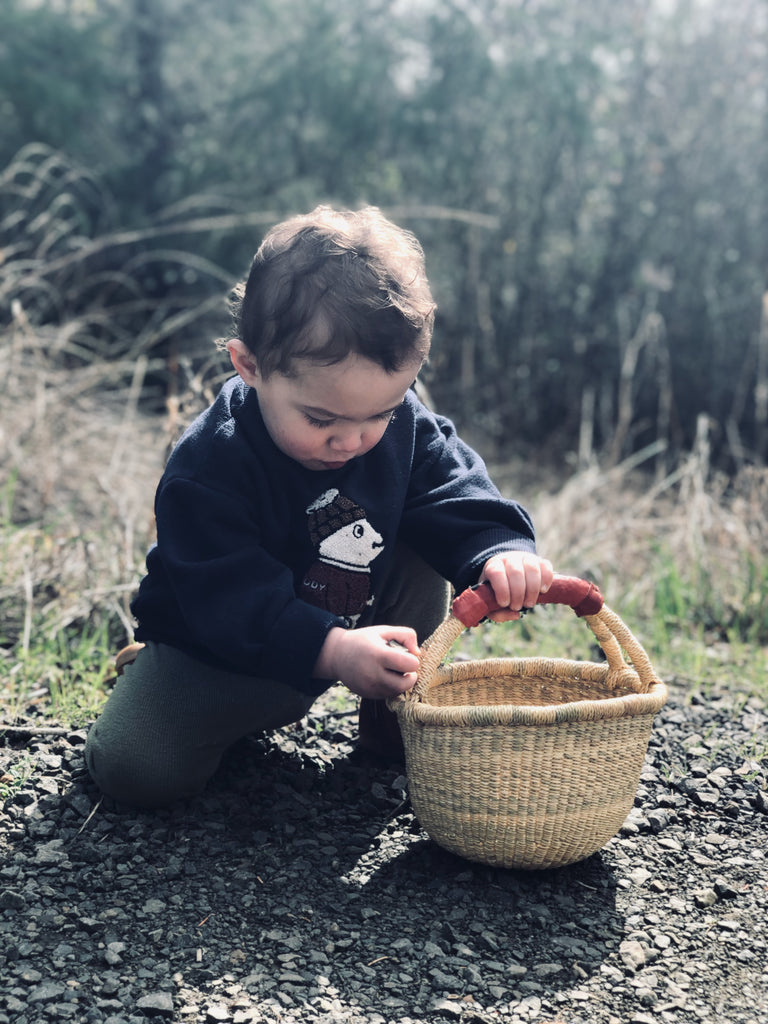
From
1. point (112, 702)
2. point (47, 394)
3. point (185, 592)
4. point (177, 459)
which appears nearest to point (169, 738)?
point (112, 702)

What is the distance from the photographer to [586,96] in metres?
5.18

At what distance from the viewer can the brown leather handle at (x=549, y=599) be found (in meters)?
1.83

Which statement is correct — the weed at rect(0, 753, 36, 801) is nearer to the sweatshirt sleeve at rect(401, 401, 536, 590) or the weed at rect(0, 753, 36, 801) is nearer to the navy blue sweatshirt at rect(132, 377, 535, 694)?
the navy blue sweatshirt at rect(132, 377, 535, 694)

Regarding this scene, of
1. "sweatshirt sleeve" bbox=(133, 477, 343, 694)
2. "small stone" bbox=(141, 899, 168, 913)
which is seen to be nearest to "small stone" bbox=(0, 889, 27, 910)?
"small stone" bbox=(141, 899, 168, 913)

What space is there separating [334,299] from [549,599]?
0.65 m

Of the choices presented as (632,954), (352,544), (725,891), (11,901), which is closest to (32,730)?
(11,901)

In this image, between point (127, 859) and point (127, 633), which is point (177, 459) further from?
point (127, 633)

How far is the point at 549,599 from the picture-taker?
75.5 inches

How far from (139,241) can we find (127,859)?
3.73 metres

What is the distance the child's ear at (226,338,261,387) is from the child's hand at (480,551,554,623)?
540 mm

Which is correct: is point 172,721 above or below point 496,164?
below

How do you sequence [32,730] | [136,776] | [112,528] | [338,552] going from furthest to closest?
[112,528] → [32,730] → [338,552] → [136,776]

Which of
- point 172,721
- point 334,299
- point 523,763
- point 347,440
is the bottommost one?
point 172,721

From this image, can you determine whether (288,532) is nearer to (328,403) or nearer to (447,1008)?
(328,403)
